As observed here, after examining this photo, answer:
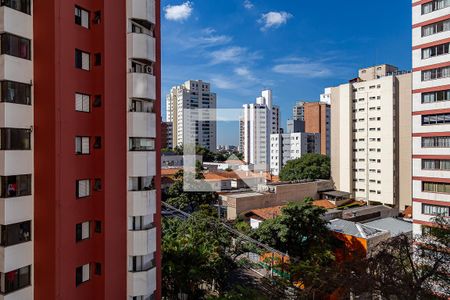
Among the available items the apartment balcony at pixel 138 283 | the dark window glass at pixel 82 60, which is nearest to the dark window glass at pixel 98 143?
the dark window glass at pixel 82 60

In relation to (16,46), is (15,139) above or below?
below

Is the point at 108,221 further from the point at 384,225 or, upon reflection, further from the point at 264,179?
the point at 264,179

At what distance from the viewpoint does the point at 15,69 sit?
20.2 ft

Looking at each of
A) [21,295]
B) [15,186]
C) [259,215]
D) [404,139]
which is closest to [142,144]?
[15,186]

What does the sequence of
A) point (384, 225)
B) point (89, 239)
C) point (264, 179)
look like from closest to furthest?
1. point (89, 239)
2. point (384, 225)
3. point (264, 179)

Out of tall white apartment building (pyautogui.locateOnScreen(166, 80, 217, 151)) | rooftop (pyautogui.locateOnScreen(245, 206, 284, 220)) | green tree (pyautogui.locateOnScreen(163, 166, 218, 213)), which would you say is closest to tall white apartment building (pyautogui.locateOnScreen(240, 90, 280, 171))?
green tree (pyautogui.locateOnScreen(163, 166, 218, 213))

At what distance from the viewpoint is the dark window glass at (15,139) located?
6.04 metres

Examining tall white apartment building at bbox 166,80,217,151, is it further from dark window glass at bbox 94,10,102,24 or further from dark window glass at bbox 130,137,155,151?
dark window glass at bbox 94,10,102,24

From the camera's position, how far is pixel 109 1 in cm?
719

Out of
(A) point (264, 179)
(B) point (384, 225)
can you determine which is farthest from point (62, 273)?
(A) point (264, 179)

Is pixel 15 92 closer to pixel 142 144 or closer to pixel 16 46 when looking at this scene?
pixel 16 46

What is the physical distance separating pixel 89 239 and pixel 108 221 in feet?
1.90

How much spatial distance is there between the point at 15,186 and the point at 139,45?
421 centimetres

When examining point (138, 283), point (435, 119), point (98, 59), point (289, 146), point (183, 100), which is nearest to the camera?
point (98, 59)
